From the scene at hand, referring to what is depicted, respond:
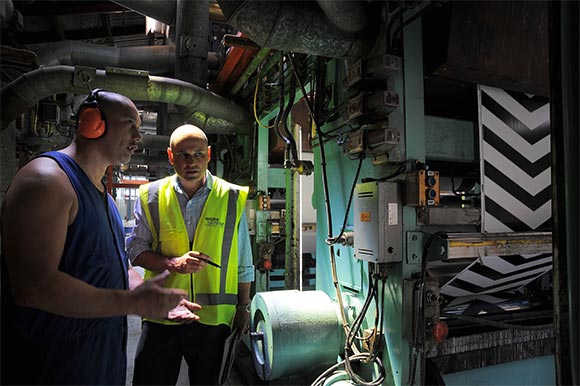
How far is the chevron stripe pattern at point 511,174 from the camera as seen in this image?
212 cm

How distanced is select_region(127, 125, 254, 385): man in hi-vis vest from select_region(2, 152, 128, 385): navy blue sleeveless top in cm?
43

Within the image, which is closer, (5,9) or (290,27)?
(290,27)

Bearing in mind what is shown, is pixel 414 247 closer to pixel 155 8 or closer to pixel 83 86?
pixel 83 86

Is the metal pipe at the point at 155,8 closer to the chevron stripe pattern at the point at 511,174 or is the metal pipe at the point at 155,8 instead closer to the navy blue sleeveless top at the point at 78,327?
the navy blue sleeveless top at the point at 78,327

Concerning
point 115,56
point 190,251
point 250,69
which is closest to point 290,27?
point 190,251

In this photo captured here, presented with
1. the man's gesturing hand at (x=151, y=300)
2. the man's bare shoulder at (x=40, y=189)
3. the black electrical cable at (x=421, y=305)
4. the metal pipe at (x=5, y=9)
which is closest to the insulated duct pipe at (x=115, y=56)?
the metal pipe at (x=5, y=9)

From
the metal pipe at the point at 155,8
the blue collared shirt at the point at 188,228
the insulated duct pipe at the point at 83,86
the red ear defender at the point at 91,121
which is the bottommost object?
the blue collared shirt at the point at 188,228

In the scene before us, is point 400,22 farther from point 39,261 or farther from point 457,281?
point 39,261

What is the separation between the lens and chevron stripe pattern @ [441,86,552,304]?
212 cm

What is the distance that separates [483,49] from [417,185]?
0.89 meters

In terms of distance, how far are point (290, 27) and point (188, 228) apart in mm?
1181

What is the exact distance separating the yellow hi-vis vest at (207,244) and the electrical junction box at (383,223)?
0.77 meters

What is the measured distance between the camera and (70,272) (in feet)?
3.64

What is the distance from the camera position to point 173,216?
1.80 meters
